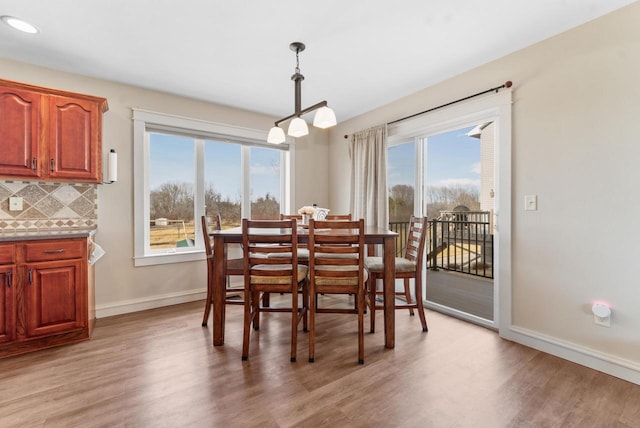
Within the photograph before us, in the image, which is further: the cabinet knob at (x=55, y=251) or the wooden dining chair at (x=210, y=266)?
the wooden dining chair at (x=210, y=266)

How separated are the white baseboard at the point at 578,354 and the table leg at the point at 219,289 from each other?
2412 mm

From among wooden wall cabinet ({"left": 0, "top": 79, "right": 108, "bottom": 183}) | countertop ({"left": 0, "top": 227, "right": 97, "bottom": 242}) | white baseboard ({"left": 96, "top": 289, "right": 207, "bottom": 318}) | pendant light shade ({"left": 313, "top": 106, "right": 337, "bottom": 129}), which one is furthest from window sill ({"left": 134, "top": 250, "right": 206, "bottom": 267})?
pendant light shade ({"left": 313, "top": 106, "right": 337, "bottom": 129})

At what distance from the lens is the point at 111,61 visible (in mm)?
2672

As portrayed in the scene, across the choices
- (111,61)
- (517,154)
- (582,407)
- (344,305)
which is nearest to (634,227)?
(517,154)

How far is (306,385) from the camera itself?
6.04 ft

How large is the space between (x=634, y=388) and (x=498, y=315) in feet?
2.99

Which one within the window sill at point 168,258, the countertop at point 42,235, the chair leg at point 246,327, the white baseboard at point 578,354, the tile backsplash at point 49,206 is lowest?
the white baseboard at point 578,354

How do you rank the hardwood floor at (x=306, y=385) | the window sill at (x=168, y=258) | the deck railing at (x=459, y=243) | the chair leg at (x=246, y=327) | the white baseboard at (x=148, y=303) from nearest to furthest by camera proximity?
the hardwood floor at (x=306, y=385), the chair leg at (x=246, y=327), the white baseboard at (x=148, y=303), the window sill at (x=168, y=258), the deck railing at (x=459, y=243)

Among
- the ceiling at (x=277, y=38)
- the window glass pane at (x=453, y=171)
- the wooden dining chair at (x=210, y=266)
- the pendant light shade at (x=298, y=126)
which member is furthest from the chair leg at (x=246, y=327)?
the window glass pane at (x=453, y=171)

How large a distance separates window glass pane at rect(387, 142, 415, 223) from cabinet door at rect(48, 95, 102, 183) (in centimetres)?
315

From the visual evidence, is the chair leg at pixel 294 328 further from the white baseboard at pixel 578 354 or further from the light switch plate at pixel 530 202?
the light switch plate at pixel 530 202

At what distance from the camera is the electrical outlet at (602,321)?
6.59 ft

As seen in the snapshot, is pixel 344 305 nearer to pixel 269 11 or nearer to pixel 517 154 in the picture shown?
pixel 517 154

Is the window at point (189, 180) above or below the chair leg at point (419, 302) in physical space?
above
